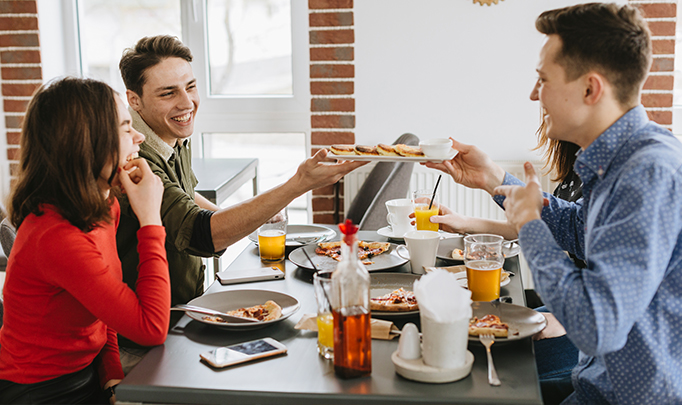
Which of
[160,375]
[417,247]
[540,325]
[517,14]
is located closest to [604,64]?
[540,325]

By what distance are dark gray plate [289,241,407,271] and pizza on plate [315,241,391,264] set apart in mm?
14

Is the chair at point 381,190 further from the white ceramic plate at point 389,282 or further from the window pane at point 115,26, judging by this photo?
the window pane at point 115,26

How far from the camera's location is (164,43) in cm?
189

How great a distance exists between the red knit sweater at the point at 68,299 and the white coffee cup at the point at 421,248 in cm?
62

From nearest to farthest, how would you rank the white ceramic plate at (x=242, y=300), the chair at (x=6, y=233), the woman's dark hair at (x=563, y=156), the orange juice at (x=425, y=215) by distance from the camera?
1. the white ceramic plate at (x=242, y=300)
2. the orange juice at (x=425, y=215)
3. the woman's dark hair at (x=563, y=156)
4. the chair at (x=6, y=233)

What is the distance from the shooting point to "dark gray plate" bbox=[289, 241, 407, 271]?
5.32ft

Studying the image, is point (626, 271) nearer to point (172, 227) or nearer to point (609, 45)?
point (609, 45)

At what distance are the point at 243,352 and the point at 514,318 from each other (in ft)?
1.78

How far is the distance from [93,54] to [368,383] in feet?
10.9

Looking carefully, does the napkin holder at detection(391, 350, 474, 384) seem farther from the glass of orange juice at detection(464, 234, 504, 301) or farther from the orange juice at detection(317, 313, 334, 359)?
the glass of orange juice at detection(464, 234, 504, 301)

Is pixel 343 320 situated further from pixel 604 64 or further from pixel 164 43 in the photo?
pixel 164 43

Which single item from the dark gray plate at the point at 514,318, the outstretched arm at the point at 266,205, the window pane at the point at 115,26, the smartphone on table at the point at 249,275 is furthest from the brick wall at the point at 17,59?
the dark gray plate at the point at 514,318

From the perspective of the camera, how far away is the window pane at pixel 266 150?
3629mm

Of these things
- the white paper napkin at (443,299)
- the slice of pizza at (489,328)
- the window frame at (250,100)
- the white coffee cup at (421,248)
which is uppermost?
the window frame at (250,100)
